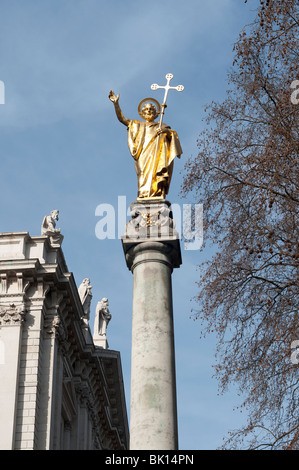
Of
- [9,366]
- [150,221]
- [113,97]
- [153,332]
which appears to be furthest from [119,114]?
[9,366]

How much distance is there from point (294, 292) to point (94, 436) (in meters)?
28.3

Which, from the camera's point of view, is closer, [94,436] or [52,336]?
[52,336]

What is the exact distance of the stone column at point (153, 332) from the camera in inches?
605

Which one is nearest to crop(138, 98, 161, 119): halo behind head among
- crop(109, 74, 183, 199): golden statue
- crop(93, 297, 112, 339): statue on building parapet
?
crop(109, 74, 183, 199): golden statue

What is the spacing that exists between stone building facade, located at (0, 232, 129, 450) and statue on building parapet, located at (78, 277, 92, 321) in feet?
7.53

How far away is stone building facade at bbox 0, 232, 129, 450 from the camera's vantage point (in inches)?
1231

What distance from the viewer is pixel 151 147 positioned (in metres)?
18.7

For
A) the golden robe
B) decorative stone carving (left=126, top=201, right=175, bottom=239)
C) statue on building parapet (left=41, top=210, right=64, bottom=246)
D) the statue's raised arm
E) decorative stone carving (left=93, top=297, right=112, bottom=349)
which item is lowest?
decorative stone carving (left=126, top=201, right=175, bottom=239)

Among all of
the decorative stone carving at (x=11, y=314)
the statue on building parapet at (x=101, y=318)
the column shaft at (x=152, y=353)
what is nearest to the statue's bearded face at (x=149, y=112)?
the column shaft at (x=152, y=353)

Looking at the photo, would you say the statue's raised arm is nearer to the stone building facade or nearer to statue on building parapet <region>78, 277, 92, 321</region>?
the stone building facade

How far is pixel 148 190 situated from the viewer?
18094 mm
